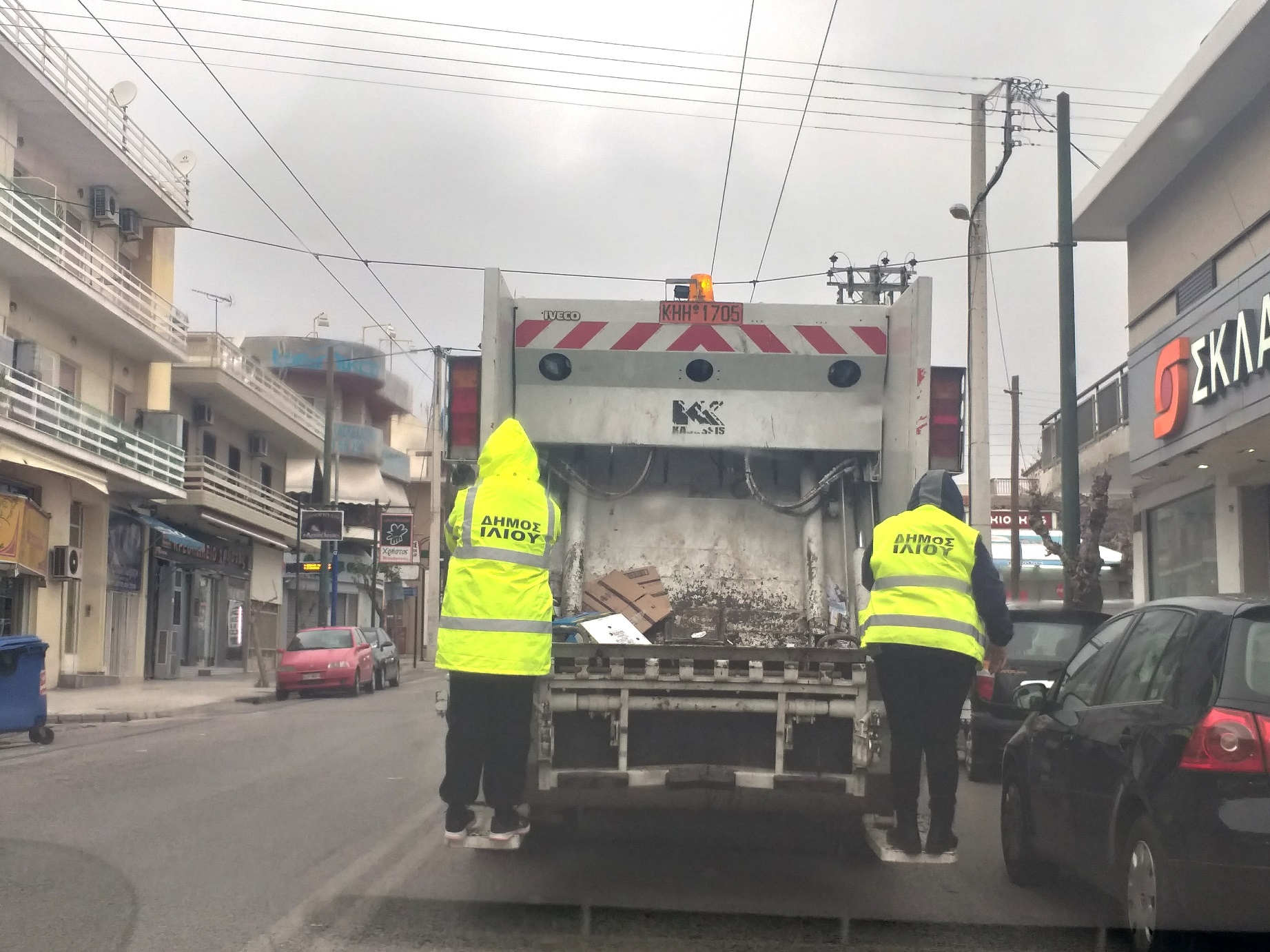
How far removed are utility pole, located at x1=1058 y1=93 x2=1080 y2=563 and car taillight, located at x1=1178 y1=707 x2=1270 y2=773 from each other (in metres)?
11.4

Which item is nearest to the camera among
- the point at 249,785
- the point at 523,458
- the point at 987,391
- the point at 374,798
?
the point at 523,458

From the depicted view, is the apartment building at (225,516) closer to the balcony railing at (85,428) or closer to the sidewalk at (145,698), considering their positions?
the balcony railing at (85,428)

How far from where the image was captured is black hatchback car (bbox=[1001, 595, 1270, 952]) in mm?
4613

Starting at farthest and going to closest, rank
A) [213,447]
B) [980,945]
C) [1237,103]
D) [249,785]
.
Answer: [213,447] < [1237,103] < [249,785] < [980,945]

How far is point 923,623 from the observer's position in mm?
5898

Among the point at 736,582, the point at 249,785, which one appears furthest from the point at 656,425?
the point at 249,785

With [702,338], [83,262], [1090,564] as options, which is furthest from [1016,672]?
[83,262]

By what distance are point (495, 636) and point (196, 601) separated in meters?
30.4

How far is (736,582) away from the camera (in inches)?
298

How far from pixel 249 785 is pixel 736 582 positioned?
4741mm

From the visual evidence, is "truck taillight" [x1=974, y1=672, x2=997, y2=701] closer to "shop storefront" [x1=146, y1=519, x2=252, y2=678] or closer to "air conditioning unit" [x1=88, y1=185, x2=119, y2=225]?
"air conditioning unit" [x1=88, y1=185, x2=119, y2=225]

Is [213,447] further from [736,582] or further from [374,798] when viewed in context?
[736,582]

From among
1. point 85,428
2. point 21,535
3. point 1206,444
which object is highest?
point 85,428

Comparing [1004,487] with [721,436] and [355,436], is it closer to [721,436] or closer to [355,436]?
[355,436]
